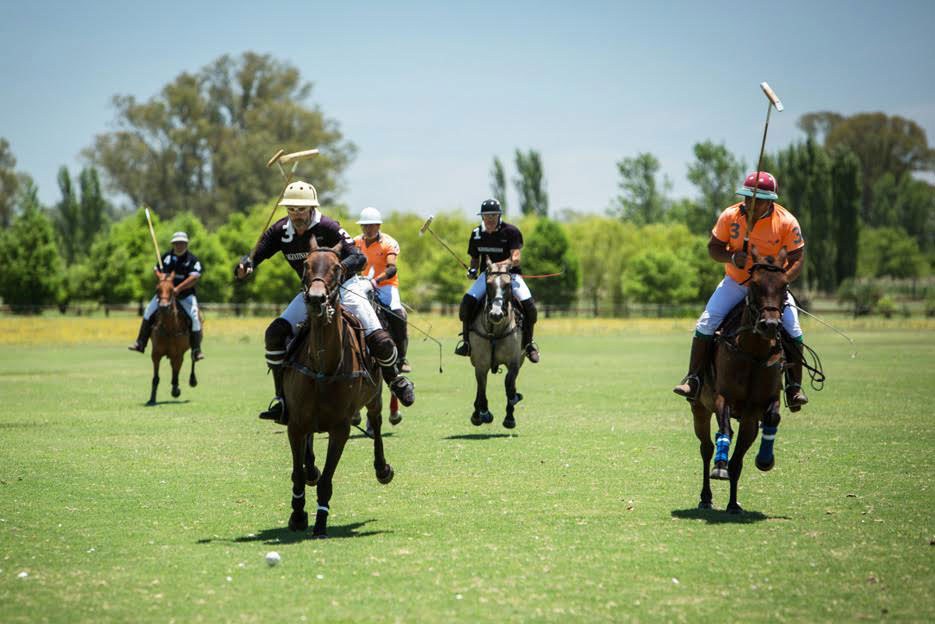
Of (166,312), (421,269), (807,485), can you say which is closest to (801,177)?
(421,269)

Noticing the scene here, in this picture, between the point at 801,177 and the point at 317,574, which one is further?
the point at 801,177

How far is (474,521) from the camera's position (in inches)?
428

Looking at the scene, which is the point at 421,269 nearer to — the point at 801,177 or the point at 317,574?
the point at 801,177

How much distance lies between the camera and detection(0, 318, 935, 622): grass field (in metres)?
7.95

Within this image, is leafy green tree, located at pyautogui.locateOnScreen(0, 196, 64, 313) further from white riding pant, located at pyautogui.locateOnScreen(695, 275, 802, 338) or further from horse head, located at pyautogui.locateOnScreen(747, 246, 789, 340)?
horse head, located at pyautogui.locateOnScreen(747, 246, 789, 340)

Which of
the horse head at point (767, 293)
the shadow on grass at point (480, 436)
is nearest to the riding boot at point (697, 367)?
the horse head at point (767, 293)

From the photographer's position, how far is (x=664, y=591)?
8.12 meters

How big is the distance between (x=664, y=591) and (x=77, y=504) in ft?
22.2

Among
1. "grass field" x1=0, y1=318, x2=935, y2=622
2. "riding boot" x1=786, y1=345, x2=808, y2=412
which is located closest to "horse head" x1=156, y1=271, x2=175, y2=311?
"grass field" x1=0, y1=318, x2=935, y2=622

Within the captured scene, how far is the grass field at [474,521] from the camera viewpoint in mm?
7945

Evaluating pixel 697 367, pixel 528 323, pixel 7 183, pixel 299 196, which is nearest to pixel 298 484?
pixel 299 196

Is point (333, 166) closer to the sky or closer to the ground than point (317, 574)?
closer to the sky

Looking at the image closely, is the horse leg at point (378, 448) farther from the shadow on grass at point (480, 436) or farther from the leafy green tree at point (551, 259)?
the leafy green tree at point (551, 259)

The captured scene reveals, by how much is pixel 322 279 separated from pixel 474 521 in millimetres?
2762
